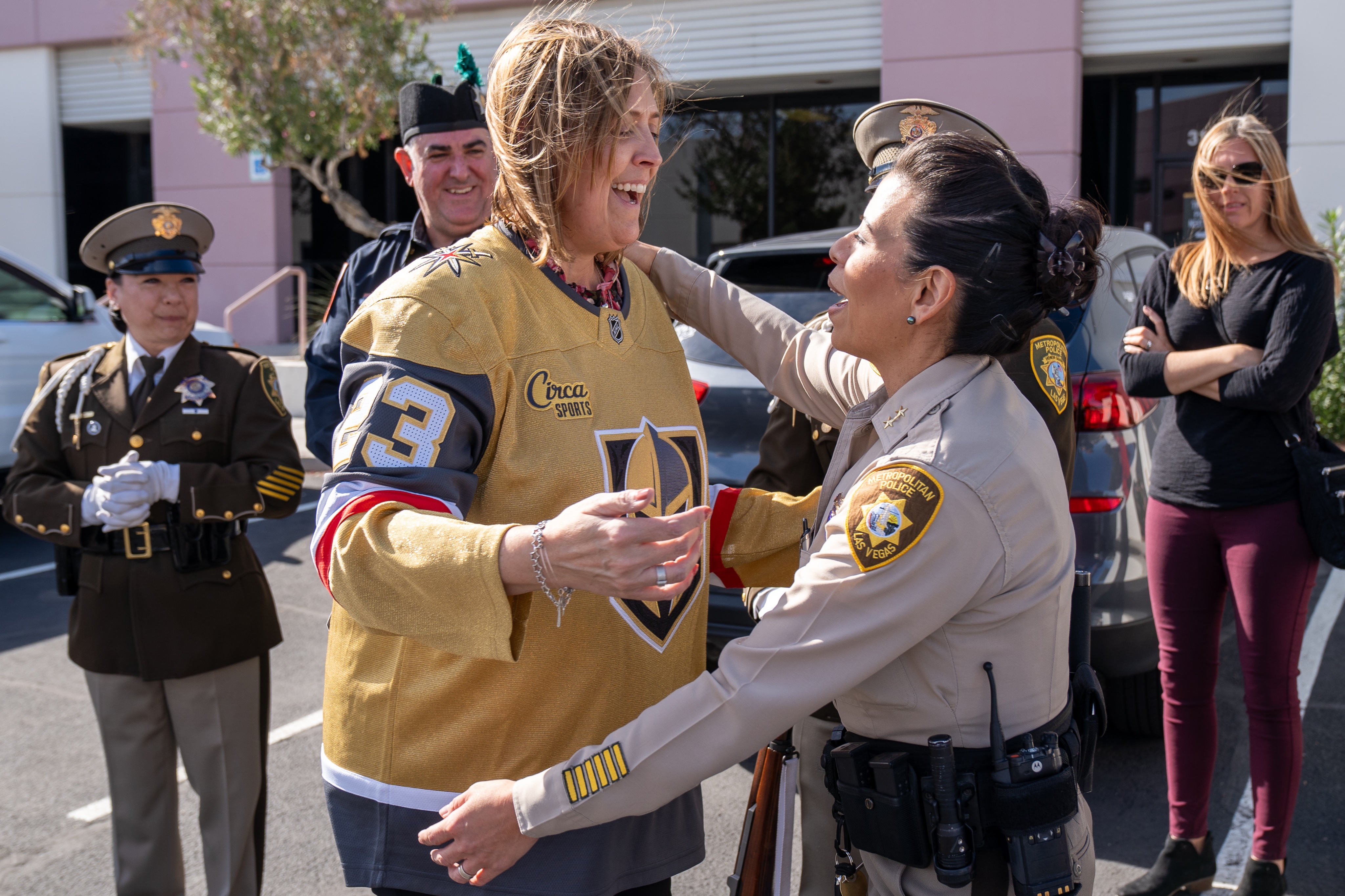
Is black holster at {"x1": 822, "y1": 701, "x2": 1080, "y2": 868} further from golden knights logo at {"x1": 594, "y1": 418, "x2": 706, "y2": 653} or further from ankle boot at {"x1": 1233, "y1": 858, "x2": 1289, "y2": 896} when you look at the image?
ankle boot at {"x1": 1233, "y1": 858, "x2": 1289, "y2": 896}

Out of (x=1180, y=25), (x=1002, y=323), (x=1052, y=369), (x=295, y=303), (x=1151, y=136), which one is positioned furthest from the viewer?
(x=295, y=303)

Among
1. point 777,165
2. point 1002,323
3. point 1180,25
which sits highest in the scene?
point 1180,25

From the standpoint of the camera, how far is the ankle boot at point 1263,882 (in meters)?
3.01

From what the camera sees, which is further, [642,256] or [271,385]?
[271,385]

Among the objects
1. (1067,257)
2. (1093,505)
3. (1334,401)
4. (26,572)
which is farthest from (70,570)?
(1334,401)

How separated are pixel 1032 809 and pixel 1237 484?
1922 millimetres

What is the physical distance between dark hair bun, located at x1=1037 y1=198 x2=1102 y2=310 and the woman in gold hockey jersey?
0.58 meters

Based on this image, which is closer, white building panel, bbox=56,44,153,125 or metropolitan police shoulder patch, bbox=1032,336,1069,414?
metropolitan police shoulder patch, bbox=1032,336,1069,414

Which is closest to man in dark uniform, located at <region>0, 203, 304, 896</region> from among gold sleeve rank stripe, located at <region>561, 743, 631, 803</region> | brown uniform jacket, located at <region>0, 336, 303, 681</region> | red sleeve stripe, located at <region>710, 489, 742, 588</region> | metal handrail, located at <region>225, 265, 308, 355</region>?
brown uniform jacket, located at <region>0, 336, 303, 681</region>

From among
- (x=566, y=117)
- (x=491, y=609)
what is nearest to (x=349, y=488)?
(x=491, y=609)

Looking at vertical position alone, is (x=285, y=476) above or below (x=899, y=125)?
below

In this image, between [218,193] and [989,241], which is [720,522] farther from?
[218,193]

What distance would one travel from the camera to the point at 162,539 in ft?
9.71

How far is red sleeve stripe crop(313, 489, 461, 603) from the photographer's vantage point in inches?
57.3
